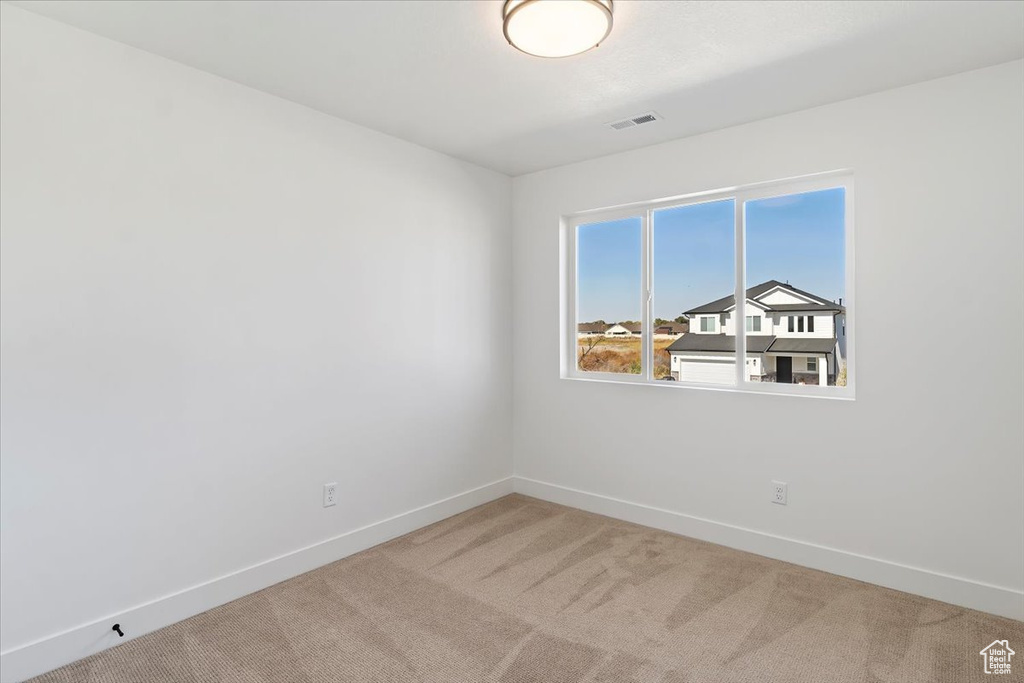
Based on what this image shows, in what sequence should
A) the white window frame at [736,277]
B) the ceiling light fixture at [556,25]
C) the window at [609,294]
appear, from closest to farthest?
the ceiling light fixture at [556,25], the white window frame at [736,277], the window at [609,294]

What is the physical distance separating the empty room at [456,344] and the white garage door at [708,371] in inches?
0.9

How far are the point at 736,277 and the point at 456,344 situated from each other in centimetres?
190

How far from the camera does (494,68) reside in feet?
7.91

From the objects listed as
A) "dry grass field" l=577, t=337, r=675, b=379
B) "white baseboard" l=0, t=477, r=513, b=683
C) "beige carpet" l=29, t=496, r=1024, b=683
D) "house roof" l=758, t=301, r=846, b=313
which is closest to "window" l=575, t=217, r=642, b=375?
"dry grass field" l=577, t=337, r=675, b=379

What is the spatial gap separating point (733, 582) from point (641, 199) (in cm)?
235

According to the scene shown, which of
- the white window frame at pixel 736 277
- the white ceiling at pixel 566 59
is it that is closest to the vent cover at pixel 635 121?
the white ceiling at pixel 566 59

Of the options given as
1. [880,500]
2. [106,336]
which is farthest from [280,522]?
[880,500]

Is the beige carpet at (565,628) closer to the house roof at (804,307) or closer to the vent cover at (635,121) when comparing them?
the house roof at (804,307)

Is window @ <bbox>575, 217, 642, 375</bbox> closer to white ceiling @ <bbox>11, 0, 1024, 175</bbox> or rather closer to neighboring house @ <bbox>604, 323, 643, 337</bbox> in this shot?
neighboring house @ <bbox>604, 323, 643, 337</bbox>

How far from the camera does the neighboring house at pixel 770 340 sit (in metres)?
2.98

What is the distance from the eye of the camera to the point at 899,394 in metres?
2.66

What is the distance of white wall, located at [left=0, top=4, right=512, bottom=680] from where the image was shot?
204 centimetres

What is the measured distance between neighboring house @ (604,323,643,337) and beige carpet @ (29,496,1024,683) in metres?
1.44

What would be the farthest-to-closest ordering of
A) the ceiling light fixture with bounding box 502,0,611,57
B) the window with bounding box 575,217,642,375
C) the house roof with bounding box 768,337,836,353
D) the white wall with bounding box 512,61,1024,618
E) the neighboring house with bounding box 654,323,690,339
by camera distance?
the window with bounding box 575,217,642,375 < the neighboring house with bounding box 654,323,690,339 < the house roof with bounding box 768,337,836,353 < the white wall with bounding box 512,61,1024,618 < the ceiling light fixture with bounding box 502,0,611,57
